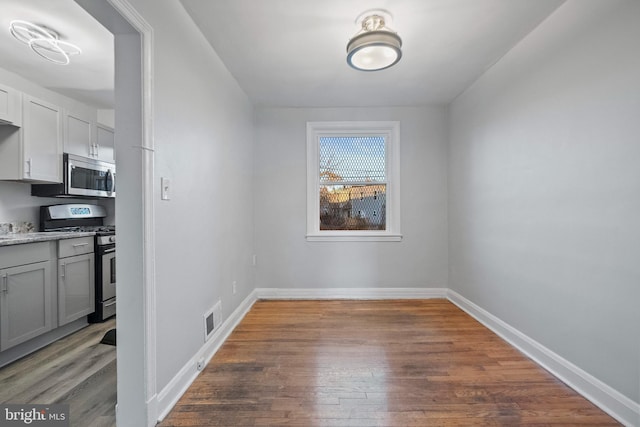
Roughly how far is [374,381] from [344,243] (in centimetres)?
187

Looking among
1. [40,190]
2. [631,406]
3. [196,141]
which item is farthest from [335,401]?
[40,190]

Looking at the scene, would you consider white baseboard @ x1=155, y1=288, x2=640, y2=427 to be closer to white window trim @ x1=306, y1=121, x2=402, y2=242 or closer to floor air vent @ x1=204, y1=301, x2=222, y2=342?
floor air vent @ x1=204, y1=301, x2=222, y2=342

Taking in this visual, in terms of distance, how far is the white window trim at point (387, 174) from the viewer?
3469mm

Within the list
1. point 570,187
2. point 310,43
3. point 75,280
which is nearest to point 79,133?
point 75,280

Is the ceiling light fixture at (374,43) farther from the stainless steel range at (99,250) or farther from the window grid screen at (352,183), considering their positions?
the stainless steel range at (99,250)

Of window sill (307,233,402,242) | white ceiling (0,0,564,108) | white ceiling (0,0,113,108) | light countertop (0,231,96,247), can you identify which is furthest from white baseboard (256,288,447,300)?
white ceiling (0,0,113,108)

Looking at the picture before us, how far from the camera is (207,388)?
67.8 inches

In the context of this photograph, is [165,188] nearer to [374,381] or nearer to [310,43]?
[310,43]

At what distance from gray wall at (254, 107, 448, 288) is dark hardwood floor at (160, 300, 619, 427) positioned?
2.67ft

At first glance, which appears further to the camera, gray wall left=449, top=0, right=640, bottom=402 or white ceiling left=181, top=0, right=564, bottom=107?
white ceiling left=181, top=0, right=564, bottom=107

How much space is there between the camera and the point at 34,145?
2.51 meters

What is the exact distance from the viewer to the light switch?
1.50m

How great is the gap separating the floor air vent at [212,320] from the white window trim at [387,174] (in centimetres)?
150

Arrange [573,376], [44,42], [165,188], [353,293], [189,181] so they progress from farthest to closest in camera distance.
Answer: [353,293], [44,42], [189,181], [573,376], [165,188]
